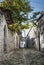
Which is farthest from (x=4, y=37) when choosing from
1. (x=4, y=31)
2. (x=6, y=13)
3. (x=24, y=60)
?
(x=24, y=60)

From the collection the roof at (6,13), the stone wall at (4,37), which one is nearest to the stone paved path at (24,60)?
the stone wall at (4,37)

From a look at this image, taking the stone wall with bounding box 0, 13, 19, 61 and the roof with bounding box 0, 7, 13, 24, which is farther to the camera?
the roof with bounding box 0, 7, 13, 24

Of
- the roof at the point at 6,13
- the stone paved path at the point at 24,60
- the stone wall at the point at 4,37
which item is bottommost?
the stone paved path at the point at 24,60

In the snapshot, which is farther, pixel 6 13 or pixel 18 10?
pixel 18 10

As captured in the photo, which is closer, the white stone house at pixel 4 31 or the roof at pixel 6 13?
the white stone house at pixel 4 31

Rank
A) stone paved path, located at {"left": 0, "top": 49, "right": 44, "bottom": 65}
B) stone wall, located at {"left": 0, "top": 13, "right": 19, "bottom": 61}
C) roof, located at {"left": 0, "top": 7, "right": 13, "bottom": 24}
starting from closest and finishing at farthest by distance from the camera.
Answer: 1. stone paved path, located at {"left": 0, "top": 49, "right": 44, "bottom": 65}
2. stone wall, located at {"left": 0, "top": 13, "right": 19, "bottom": 61}
3. roof, located at {"left": 0, "top": 7, "right": 13, "bottom": 24}

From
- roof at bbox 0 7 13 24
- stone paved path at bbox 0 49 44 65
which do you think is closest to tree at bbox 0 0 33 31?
roof at bbox 0 7 13 24

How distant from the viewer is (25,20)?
16844mm

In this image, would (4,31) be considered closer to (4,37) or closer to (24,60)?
(4,37)

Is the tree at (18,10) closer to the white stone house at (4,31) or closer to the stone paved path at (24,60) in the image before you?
the white stone house at (4,31)

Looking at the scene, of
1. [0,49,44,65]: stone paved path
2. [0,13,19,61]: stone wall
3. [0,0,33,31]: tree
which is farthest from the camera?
[0,0,33,31]: tree

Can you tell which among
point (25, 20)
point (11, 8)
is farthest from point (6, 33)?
point (25, 20)

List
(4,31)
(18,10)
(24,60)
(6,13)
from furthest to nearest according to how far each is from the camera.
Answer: (18,10) < (6,13) < (4,31) < (24,60)

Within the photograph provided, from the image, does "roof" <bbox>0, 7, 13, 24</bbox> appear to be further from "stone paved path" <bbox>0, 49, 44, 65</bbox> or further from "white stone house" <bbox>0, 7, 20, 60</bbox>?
"stone paved path" <bbox>0, 49, 44, 65</bbox>
